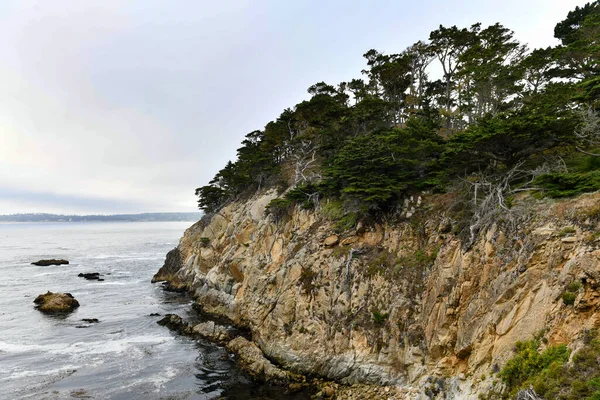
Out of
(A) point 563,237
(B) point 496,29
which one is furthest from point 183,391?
(B) point 496,29

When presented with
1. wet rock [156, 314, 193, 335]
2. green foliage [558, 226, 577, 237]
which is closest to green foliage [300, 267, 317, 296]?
wet rock [156, 314, 193, 335]

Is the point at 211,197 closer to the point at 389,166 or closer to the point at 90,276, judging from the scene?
the point at 90,276

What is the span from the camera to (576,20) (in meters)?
28.1

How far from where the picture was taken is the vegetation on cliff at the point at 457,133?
47.4 ft

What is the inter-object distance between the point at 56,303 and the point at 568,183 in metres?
44.7

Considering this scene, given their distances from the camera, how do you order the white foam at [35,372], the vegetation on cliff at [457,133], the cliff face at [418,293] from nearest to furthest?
the cliff face at [418,293] < the vegetation on cliff at [457,133] < the white foam at [35,372]

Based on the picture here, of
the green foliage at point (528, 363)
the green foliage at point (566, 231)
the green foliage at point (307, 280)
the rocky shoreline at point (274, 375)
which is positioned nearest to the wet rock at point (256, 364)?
the rocky shoreline at point (274, 375)

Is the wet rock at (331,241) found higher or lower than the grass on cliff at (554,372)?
higher

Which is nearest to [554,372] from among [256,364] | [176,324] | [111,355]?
[256,364]

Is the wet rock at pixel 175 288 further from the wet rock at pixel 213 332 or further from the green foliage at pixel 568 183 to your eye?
the green foliage at pixel 568 183

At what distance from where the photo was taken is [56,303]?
34781 mm

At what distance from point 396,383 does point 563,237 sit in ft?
33.9

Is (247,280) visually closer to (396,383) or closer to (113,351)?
(113,351)

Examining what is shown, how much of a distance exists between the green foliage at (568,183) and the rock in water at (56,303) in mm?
43063
